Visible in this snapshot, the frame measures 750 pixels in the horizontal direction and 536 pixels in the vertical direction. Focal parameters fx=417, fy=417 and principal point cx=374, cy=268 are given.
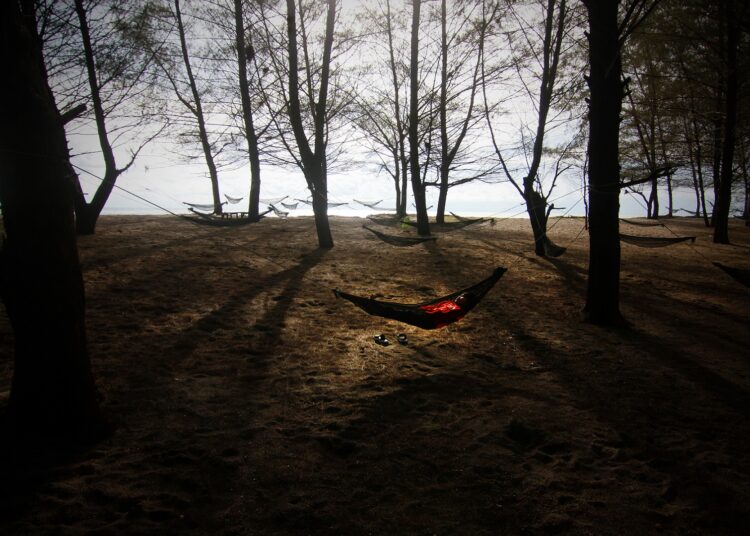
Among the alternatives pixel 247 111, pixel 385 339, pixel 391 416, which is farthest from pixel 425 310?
pixel 247 111

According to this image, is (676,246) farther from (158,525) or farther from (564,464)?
(158,525)

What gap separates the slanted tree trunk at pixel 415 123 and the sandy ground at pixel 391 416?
203 inches

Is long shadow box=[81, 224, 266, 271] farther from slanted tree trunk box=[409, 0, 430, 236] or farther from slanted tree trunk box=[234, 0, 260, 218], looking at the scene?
slanted tree trunk box=[409, 0, 430, 236]

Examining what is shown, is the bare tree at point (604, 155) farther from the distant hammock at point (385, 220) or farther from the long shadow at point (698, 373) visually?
the distant hammock at point (385, 220)

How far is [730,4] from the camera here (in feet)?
23.0

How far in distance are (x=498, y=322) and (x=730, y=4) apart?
282 inches

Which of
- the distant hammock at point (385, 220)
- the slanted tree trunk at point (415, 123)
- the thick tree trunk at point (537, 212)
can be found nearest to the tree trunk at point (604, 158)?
the thick tree trunk at point (537, 212)

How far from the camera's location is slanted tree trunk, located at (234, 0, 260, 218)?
32.4ft

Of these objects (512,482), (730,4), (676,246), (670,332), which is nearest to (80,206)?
(512,482)

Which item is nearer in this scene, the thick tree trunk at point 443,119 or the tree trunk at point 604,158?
the tree trunk at point 604,158

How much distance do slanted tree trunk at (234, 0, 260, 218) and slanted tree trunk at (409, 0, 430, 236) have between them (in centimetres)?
395

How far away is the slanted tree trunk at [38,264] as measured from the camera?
83.1 inches

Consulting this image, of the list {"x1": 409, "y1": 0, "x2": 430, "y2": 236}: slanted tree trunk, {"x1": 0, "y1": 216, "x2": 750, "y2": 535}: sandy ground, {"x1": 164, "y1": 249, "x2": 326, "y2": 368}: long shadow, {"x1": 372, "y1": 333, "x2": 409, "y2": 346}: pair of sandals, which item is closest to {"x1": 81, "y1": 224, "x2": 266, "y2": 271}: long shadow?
{"x1": 0, "y1": 216, "x2": 750, "y2": 535}: sandy ground

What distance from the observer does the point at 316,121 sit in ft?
27.1
